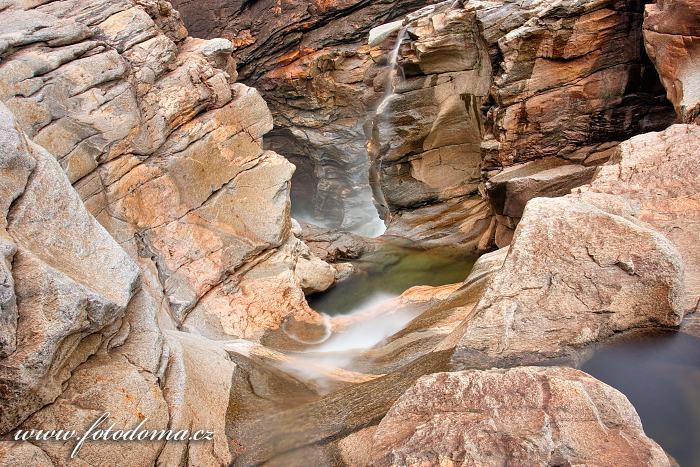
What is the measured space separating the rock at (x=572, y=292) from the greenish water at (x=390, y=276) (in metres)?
9.05

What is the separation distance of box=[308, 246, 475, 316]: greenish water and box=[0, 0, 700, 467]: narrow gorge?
9 centimetres

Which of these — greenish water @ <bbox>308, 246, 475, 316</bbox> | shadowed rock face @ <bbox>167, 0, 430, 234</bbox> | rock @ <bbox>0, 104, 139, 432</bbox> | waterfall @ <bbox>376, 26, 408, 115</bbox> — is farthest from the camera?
shadowed rock face @ <bbox>167, 0, 430, 234</bbox>

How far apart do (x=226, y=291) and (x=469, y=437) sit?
31.7ft

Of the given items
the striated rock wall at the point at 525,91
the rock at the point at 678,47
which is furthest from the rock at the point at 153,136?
the rock at the point at 678,47

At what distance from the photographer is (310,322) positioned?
13.2 meters

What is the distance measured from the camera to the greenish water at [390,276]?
1559 cm

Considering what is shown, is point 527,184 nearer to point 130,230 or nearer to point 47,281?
point 130,230

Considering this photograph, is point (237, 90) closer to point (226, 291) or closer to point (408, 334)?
point (226, 291)

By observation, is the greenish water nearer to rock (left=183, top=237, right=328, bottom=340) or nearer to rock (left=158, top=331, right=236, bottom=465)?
rock (left=183, top=237, right=328, bottom=340)

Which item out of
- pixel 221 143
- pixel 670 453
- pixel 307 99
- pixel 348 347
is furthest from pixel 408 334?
pixel 307 99

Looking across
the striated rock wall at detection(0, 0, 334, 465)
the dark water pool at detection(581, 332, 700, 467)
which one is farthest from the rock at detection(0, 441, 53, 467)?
the dark water pool at detection(581, 332, 700, 467)

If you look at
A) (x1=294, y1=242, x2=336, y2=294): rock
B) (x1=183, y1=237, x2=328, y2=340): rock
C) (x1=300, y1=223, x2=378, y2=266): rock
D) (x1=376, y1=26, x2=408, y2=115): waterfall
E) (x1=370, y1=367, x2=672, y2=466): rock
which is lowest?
(x1=300, y1=223, x2=378, y2=266): rock

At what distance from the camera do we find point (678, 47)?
36.3 feet

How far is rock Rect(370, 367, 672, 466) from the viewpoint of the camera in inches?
158
